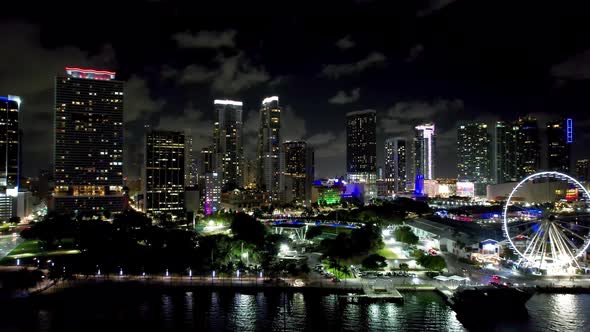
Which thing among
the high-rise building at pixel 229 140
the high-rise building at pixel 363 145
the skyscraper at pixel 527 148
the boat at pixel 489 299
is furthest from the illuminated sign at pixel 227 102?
the boat at pixel 489 299

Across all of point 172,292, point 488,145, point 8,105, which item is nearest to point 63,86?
point 8,105

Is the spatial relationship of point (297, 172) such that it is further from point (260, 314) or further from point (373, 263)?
point (260, 314)

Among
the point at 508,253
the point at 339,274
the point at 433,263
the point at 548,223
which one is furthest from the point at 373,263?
the point at 548,223

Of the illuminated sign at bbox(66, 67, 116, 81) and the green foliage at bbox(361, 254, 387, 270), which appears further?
the illuminated sign at bbox(66, 67, 116, 81)

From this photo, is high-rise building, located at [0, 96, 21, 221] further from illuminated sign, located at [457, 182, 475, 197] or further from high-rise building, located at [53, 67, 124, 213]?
illuminated sign, located at [457, 182, 475, 197]

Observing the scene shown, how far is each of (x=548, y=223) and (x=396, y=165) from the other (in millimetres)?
Result: 150547

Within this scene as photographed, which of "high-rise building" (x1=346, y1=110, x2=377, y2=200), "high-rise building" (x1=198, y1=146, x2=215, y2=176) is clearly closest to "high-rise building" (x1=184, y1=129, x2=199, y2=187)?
"high-rise building" (x1=198, y1=146, x2=215, y2=176)

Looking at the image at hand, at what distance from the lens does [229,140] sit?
160m

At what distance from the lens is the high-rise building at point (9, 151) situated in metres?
77.9

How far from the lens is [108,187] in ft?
295

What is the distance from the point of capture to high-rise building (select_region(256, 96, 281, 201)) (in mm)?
139375

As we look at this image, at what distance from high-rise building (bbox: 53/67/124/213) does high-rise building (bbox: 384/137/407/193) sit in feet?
402

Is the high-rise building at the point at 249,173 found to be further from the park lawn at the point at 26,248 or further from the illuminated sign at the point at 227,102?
the park lawn at the point at 26,248

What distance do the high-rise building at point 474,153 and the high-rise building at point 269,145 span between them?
78518mm
